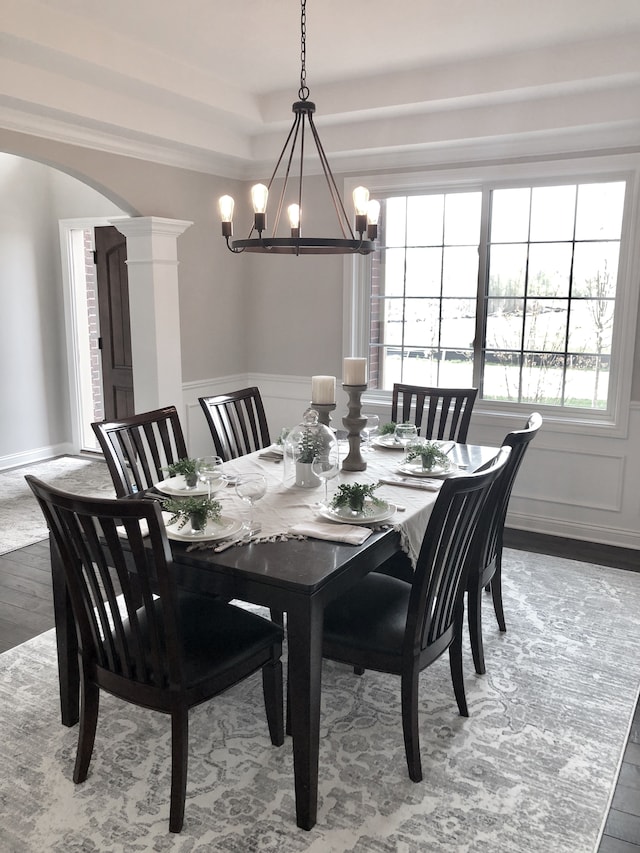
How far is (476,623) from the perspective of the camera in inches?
109

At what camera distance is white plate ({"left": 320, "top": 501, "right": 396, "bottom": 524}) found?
7.57 feet

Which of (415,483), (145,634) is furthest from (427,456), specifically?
(145,634)

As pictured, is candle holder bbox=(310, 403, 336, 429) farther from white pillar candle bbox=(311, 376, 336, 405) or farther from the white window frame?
the white window frame

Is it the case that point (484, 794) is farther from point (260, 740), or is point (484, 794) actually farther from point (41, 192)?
point (41, 192)

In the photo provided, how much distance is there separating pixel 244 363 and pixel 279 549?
11.5 ft

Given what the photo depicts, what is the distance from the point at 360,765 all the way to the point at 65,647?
42.3 inches

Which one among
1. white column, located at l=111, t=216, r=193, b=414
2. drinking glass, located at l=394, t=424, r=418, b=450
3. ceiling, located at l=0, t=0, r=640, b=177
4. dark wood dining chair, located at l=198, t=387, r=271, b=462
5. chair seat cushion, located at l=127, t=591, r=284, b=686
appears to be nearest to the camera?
chair seat cushion, located at l=127, t=591, r=284, b=686

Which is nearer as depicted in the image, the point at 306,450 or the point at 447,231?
the point at 306,450

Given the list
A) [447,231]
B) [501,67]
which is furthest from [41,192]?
[501,67]

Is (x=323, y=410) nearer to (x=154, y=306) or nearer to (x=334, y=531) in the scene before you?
(x=334, y=531)

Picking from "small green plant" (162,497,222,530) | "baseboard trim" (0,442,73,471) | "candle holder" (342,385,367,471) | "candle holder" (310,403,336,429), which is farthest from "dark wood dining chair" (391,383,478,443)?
"baseboard trim" (0,442,73,471)

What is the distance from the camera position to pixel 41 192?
6004 mm

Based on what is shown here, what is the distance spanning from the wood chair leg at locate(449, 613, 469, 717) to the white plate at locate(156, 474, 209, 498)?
3.41 ft

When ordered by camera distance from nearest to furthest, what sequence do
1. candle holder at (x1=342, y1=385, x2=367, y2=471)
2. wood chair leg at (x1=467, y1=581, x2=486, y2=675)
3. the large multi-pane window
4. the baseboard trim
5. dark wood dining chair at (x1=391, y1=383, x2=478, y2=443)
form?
1. wood chair leg at (x1=467, y1=581, x2=486, y2=675)
2. candle holder at (x1=342, y1=385, x2=367, y2=471)
3. dark wood dining chair at (x1=391, y1=383, x2=478, y2=443)
4. the large multi-pane window
5. the baseboard trim
